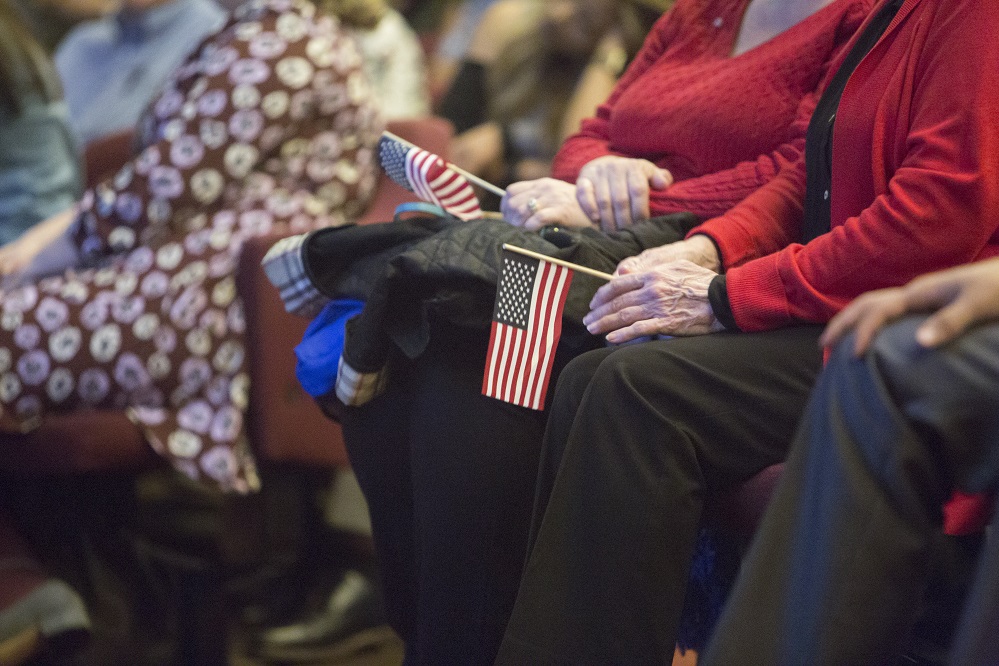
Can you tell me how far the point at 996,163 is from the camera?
101 cm

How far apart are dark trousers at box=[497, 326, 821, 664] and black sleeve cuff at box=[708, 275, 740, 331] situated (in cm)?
6

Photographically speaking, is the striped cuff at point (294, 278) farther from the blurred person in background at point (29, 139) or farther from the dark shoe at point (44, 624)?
the blurred person in background at point (29, 139)

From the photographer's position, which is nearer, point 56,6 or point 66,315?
point 66,315

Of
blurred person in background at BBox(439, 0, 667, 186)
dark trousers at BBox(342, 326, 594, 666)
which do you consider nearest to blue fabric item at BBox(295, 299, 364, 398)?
dark trousers at BBox(342, 326, 594, 666)

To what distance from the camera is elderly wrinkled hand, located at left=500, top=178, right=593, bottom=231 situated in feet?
4.58

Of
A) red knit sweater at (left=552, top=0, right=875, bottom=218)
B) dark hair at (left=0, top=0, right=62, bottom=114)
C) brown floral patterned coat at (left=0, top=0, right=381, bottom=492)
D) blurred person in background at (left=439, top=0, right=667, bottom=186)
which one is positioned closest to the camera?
red knit sweater at (left=552, top=0, right=875, bottom=218)

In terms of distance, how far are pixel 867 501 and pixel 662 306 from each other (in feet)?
1.33

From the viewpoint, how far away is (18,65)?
2.32 metres

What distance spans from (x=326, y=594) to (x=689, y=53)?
3.84 ft

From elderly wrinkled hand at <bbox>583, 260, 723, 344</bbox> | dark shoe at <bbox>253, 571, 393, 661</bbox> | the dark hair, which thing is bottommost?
dark shoe at <bbox>253, 571, 393, 661</bbox>

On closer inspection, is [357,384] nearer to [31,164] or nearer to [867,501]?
[867,501]

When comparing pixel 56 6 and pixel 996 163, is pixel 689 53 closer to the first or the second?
pixel 996 163

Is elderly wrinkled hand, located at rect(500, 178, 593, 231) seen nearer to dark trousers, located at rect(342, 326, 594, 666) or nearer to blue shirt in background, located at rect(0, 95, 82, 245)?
dark trousers, located at rect(342, 326, 594, 666)

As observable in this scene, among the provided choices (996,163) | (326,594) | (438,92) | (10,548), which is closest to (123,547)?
(10,548)
